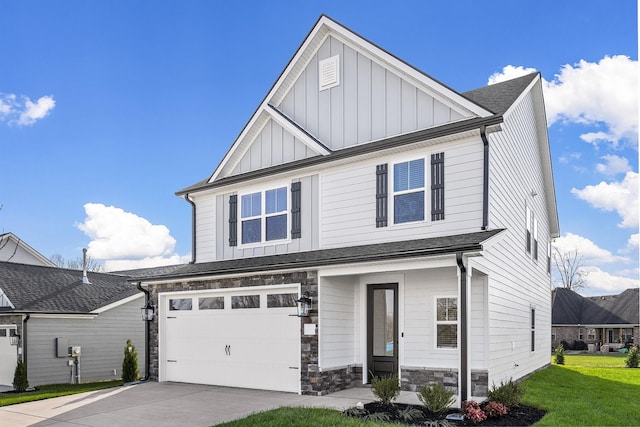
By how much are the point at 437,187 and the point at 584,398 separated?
5561 mm

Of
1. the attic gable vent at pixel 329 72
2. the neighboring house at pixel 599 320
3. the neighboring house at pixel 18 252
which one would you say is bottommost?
the neighboring house at pixel 599 320

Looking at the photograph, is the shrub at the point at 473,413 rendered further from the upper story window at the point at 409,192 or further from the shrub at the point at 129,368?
the shrub at the point at 129,368

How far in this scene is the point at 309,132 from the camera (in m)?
14.5

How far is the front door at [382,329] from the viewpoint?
12469 millimetres

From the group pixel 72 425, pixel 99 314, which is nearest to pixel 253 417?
pixel 72 425

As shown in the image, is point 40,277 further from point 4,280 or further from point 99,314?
point 99,314

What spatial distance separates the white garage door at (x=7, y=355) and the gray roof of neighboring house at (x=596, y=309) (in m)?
34.1

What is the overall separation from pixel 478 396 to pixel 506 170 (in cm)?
515

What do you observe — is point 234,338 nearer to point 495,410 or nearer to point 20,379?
point 495,410

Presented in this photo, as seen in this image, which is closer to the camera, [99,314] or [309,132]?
[309,132]

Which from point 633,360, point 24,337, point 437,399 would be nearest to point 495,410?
point 437,399

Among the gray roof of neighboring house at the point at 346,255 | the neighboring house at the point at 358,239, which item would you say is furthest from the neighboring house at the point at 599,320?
the gray roof of neighboring house at the point at 346,255

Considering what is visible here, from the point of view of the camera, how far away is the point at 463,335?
10.0 m

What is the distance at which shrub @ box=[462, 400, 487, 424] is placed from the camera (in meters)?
9.15
